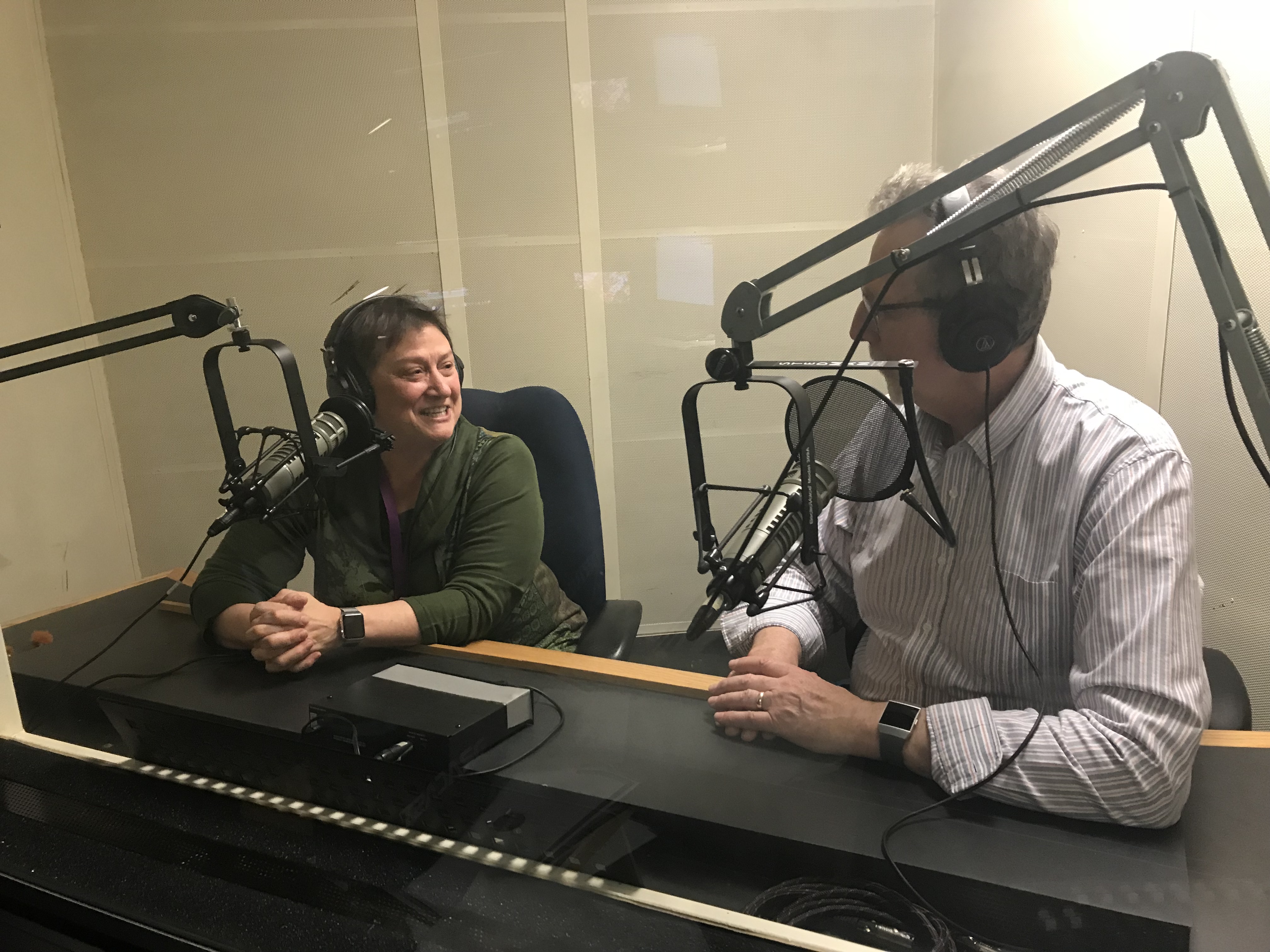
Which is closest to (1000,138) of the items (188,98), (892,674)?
(892,674)

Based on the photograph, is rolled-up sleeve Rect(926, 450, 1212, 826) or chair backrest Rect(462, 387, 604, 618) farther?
chair backrest Rect(462, 387, 604, 618)

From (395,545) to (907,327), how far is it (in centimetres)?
81

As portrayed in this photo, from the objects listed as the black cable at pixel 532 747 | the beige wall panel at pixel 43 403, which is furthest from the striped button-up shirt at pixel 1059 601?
the beige wall panel at pixel 43 403

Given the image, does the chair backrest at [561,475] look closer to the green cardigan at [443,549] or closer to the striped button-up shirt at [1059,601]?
the green cardigan at [443,549]

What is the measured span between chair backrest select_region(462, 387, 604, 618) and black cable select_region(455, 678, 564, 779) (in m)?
0.19

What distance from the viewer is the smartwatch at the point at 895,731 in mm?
864

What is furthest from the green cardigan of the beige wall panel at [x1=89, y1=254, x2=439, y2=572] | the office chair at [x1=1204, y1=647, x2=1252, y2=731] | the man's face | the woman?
the office chair at [x1=1204, y1=647, x2=1252, y2=731]

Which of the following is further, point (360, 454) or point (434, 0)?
point (360, 454)

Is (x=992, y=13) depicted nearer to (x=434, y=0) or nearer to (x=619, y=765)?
(x=434, y=0)

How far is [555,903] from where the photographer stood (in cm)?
86

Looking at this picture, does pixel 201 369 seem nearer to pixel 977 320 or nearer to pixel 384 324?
pixel 384 324

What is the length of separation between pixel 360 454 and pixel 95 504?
0.46m

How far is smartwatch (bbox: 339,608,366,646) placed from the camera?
1218 mm

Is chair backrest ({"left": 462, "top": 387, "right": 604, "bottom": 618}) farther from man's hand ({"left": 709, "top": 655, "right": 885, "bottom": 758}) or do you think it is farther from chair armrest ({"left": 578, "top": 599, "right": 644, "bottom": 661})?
man's hand ({"left": 709, "top": 655, "right": 885, "bottom": 758})
